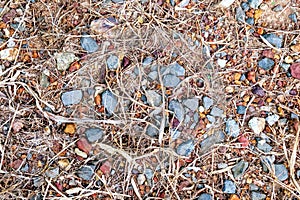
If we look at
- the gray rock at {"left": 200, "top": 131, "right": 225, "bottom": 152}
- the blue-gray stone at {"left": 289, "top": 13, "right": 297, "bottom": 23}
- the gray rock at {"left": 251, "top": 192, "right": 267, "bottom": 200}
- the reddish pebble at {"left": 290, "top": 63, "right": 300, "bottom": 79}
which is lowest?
the gray rock at {"left": 251, "top": 192, "right": 267, "bottom": 200}

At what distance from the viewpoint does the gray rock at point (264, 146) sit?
2025 millimetres

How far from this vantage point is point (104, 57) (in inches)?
81.2

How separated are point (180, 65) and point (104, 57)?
0.34 m

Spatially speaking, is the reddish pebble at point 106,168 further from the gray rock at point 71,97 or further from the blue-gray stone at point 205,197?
the blue-gray stone at point 205,197

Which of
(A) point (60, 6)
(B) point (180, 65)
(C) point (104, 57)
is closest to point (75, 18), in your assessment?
(A) point (60, 6)

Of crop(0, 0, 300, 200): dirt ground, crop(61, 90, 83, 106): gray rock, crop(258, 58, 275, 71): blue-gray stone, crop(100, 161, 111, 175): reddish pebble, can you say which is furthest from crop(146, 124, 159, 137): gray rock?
crop(258, 58, 275, 71): blue-gray stone

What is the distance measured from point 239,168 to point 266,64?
0.48 metres

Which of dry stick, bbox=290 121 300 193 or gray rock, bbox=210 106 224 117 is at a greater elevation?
gray rock, bbox=210 106 224 117

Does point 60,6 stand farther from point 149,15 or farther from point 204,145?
point 204,145

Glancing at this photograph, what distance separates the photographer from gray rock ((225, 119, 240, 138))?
6.67ft

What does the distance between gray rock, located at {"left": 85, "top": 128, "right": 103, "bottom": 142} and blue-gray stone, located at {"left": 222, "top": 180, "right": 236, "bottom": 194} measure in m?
0.58

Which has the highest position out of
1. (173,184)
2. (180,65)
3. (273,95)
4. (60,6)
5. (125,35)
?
(60,6)

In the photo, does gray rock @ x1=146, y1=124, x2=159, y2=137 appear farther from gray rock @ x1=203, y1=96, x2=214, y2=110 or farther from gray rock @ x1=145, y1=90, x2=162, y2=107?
gray rock @ x1=203, y1=96, x2=214, y2=110

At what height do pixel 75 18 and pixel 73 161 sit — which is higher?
pixel 75 18
